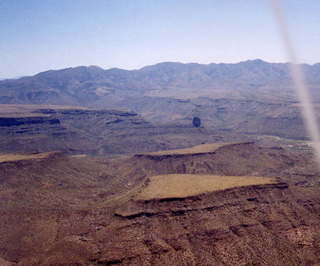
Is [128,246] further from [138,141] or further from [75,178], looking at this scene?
[138,141]

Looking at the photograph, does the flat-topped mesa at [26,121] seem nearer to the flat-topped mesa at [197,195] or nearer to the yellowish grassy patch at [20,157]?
the yellowish grassy patch at [20,157]

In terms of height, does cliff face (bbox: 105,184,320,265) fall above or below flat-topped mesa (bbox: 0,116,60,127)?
below

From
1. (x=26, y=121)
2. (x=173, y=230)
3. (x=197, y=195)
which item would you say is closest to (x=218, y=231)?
(x=173, y=230)

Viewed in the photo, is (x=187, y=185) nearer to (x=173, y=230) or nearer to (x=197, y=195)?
(x=197, y=195)

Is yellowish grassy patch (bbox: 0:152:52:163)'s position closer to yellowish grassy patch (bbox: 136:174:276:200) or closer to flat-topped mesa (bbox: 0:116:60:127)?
yellowish grassy patch (bbox: 136:174:276:200)

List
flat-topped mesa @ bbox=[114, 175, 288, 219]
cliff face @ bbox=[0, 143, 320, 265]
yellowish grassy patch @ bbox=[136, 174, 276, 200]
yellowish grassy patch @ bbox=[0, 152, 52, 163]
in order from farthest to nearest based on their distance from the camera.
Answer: yellowish grassy patch @ bbox=[0, 152, 52, 163]
yellowish grassy patch @ bbox=[136, 174, 276, 200]
flat-topped mesa @ bbox=[114, 175, 288, 219]
cliff face @ bbox=[0, 143, 320, 265]

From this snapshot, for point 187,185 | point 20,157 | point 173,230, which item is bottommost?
point 173,230

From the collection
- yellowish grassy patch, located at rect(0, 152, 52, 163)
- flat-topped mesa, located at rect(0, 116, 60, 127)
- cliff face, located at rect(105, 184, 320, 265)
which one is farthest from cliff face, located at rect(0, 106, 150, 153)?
cliff face, located at rect(105, 184, 320, 265)

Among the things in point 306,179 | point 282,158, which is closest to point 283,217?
point 306,179

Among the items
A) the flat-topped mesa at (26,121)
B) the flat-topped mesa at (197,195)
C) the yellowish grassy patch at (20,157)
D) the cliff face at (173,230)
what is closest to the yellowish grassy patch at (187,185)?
the flat-topped mesa at (197,195)

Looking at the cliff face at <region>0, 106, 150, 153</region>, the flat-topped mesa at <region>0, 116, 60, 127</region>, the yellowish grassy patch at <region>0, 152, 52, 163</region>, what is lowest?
the cliff face at <region>0, 106, 150, 153</region>
